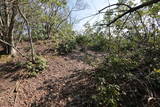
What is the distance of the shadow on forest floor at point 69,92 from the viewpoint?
3375 millimetres

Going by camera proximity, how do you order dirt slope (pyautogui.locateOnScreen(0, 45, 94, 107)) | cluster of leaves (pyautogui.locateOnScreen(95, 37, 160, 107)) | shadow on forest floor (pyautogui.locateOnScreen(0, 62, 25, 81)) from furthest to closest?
shadow on forest floor (pyautogui.locateOnScreen(0, 62, 25, 81))
dirt slope (pyautogui.locateOnScreen(0, 45, 94, 107))
cluster of leaves (pyautogui.locateOnScreen(95, 37, 160, 107))

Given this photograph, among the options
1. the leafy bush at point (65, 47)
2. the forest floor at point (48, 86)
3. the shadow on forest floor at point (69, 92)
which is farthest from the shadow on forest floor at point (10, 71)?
the leafy bush at point (65, 47)

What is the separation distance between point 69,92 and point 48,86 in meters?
0.79

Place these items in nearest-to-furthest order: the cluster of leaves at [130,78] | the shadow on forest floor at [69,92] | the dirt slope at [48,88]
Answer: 1. the cluster of leaves at [130,78]
2. the shadow on forest floor at [69,92]
3. the dirt slope at [48,88]

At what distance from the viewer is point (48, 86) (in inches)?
163

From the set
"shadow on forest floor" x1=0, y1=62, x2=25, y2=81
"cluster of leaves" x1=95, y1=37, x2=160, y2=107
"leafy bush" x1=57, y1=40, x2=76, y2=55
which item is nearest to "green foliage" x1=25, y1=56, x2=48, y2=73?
"shadow on forest floor" x1=0, y1=62, x2=25, y2=81

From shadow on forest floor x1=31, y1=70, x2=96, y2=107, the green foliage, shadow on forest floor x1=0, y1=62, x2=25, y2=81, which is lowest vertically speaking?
shadow on forest floor x1=31, y1=70, x2=96, y2=107

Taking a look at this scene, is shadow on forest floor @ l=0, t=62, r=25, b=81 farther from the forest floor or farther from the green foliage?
the green foliage

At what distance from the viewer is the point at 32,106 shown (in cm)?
346

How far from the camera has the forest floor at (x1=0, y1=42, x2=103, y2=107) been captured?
3503 millimetres

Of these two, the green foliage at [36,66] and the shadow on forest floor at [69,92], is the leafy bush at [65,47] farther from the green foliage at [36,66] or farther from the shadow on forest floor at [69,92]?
A: the shadow on forest floor at [69,92]

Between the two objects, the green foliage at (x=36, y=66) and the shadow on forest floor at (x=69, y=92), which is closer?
the shadow on forest floor at (x=69, y=92)

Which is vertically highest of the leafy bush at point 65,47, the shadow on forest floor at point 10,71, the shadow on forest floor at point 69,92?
the leafy bush at point 65,47

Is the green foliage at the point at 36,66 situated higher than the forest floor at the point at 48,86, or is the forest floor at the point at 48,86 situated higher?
the green foliage at the point at 36,66
